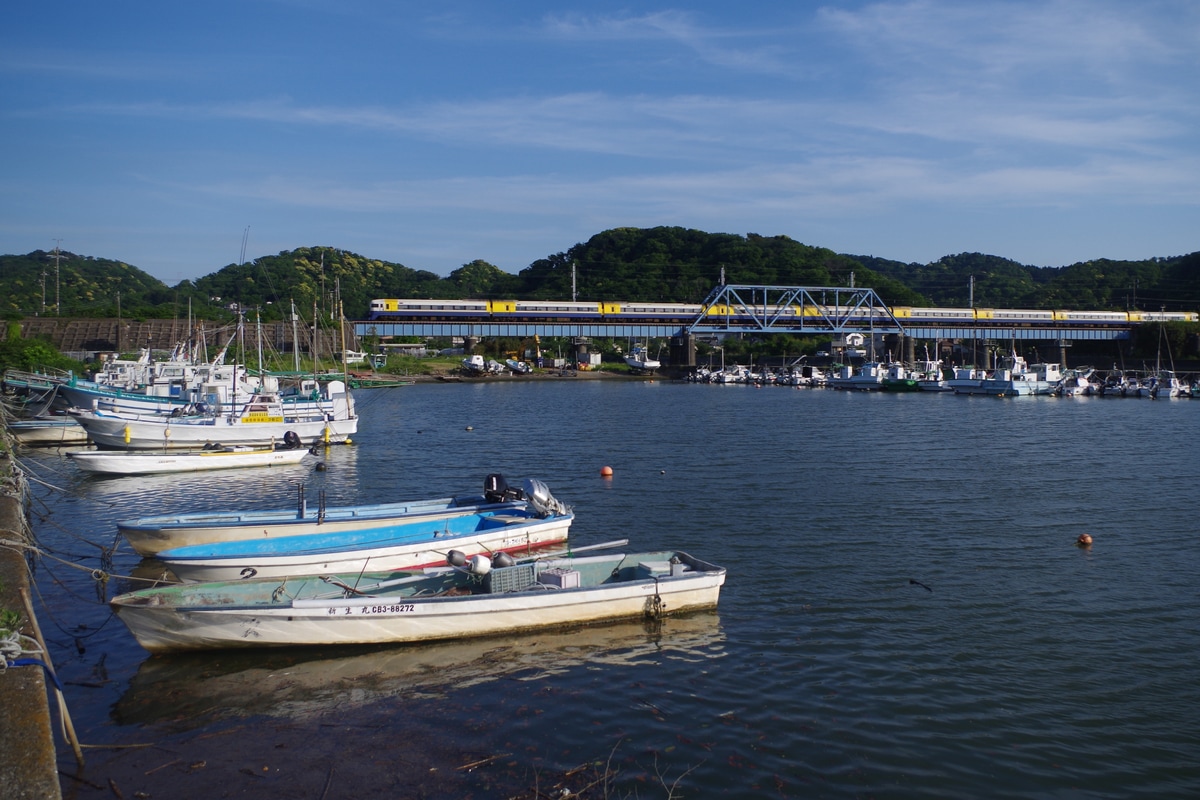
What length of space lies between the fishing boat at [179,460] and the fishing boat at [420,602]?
57.8ft

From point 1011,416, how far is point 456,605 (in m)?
53.6

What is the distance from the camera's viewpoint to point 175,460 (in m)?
30.3

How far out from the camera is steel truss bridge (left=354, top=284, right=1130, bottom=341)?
106 metres

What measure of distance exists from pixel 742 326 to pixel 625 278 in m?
47.0

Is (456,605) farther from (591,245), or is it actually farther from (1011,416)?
(591,245)

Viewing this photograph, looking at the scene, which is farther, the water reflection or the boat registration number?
the boat registration number

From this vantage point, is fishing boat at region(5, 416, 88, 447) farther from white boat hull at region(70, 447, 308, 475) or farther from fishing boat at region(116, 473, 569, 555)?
fishing boat at region(116, 473, 569, 555)

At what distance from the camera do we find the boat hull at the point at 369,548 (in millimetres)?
15492

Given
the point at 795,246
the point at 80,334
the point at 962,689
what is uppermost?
the point at 795,246

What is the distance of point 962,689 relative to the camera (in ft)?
40.8

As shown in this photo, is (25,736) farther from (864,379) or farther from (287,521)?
(864,379)

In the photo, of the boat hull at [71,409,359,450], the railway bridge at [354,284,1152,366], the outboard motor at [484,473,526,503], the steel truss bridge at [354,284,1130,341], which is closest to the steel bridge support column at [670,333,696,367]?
the railway bridge at [354,284,1152,366]

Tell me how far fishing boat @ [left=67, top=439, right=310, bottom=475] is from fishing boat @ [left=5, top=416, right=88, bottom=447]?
813 cm

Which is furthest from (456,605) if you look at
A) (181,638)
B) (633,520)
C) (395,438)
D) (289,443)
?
(395,438)
